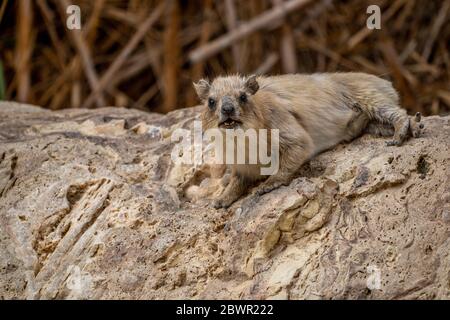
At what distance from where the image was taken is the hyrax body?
191 inches

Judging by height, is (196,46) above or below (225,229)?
above

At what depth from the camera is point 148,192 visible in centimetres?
483

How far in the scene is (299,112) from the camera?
5.25m

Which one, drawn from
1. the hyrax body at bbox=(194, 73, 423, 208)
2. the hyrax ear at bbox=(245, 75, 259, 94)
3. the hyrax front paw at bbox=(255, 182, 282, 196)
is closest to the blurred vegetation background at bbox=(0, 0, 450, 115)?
the hyrax body at bbox=(194, 73, 423, 208)

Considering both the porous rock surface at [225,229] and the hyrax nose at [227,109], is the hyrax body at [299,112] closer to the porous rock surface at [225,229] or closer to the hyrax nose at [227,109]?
the hyrax nose at [227,109]

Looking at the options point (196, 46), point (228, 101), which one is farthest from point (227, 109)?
point (196, 46)

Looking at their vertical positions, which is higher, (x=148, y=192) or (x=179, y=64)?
(x=179, y=64)

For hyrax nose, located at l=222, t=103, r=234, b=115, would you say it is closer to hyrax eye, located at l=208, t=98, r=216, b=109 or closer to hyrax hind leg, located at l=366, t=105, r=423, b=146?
hyrax eye, located at l=208, t=98, r=216, b=109

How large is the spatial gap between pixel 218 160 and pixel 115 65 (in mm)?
4146

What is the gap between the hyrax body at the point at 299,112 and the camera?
15.9 feet

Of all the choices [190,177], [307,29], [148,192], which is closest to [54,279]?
[148,192]

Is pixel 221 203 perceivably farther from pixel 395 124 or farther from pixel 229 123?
pixel 395 124

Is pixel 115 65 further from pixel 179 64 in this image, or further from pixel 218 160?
pixel 218 160

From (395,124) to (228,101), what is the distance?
1.16 m
